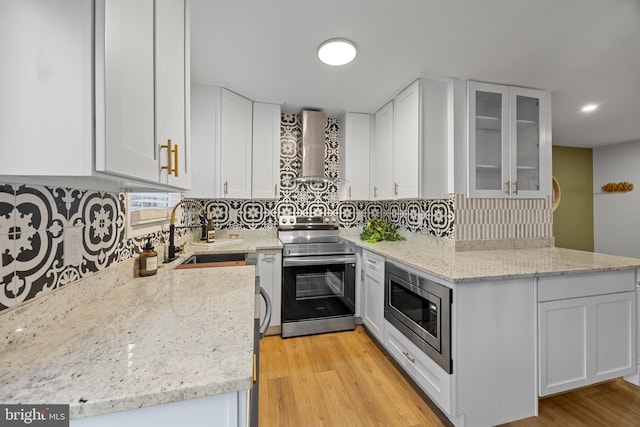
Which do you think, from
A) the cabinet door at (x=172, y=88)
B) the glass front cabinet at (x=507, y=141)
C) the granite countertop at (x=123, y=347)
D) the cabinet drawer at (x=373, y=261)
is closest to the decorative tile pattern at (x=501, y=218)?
the glass front cabinet at (x=507, y=141)

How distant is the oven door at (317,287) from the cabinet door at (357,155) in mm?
840

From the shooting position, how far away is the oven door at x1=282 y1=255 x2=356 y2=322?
8.01 ft

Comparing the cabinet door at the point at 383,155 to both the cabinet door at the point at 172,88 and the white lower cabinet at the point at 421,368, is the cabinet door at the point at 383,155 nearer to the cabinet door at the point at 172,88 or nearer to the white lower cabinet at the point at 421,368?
the white lower cabinet at the point at 421,368

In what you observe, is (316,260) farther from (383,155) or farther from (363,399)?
(383,155)

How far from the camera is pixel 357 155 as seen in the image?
303 centimetres

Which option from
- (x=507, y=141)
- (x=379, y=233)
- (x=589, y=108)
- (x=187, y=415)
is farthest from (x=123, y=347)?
(x=589, y=108)

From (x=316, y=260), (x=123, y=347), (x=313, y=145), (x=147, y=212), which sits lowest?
(x=316, y=260)

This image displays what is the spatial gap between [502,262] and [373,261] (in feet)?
3.20

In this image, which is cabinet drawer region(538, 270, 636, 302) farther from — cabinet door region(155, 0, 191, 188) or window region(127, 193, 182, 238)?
window region(127, 193, 182, 238)

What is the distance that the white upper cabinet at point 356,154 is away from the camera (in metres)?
2.99

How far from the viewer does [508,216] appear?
233cm

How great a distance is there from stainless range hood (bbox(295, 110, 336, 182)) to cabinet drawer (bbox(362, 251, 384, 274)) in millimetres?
950

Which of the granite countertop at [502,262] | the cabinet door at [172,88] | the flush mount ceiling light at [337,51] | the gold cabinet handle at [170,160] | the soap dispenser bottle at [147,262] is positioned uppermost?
the flush mount ceiling light at [337,51]

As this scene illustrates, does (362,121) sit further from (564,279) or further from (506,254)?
(564,279)
